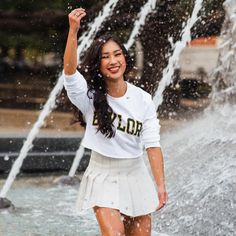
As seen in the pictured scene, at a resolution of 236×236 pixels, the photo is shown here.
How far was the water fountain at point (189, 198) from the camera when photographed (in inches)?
198

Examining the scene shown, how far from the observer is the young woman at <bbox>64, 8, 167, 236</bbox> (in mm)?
3338

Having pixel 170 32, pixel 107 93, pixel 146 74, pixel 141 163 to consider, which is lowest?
pixel 146 74

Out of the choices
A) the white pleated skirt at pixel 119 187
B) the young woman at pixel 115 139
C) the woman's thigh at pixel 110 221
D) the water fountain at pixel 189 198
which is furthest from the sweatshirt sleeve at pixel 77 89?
the water fountain at pixel 189 198

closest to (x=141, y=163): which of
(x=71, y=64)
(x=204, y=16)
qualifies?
(x=71, y=64)

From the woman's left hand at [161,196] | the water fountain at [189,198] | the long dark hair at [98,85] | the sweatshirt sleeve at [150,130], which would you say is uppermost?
the long dark hair at [98,85]

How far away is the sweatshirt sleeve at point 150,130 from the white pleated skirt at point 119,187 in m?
0.11

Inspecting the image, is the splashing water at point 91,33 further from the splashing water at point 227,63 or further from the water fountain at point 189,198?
the water fountain at point 189,198

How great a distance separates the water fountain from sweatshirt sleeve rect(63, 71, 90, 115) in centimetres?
186

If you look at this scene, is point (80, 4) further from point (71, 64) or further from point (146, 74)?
point (71, 64)

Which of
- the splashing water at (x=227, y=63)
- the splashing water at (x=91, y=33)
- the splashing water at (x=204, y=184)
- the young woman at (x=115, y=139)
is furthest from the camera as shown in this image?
the splashing water at (x=91, y=33)

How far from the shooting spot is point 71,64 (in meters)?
3.27

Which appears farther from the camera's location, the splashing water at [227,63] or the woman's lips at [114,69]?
the splashing water at [227,63]

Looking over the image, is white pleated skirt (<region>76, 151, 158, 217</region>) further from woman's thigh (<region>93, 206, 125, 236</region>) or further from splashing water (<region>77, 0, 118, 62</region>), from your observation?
splashing water (<region>77, 0, 118, 62</region>)

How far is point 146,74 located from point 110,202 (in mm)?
11909
